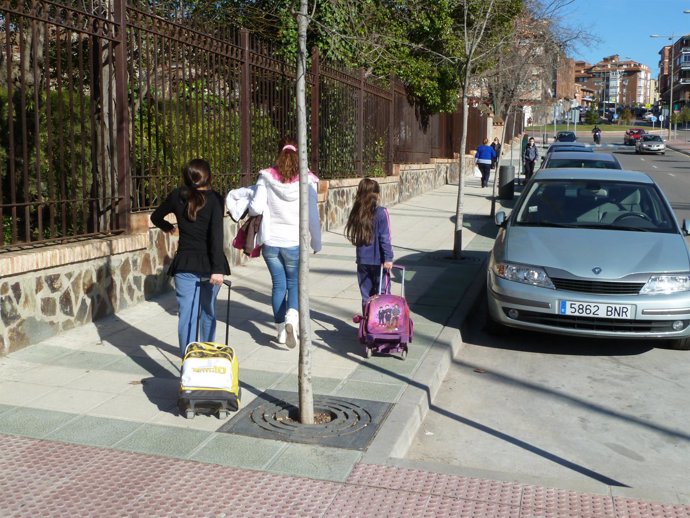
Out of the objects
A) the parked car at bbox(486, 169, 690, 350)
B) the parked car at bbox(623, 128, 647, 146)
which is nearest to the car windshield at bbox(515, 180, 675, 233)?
the parked car at bbox(486, 169, 690, 350)

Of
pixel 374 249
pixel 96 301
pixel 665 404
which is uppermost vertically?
pixel 374 249

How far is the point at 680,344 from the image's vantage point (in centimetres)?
722

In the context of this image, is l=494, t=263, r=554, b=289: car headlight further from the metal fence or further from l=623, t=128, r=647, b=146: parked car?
l=623, t=128, r=647, b=146: parked car

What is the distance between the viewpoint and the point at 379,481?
13.5 feet

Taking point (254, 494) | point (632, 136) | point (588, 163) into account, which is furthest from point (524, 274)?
point (632, 136)

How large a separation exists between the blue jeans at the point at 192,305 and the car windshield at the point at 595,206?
3.65 meters

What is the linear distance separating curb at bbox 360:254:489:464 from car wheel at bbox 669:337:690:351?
1883mm

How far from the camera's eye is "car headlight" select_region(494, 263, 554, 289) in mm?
6925

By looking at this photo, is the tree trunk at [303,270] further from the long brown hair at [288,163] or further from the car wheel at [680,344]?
the car wheel at [680,344]

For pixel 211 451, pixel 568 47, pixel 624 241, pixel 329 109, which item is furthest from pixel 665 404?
pixel 568 47

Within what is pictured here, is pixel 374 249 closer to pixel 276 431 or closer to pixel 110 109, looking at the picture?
pixel 276 431

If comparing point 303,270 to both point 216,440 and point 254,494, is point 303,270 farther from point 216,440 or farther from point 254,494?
point 254,494

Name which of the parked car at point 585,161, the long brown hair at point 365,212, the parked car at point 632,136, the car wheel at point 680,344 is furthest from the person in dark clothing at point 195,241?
the parked car at point 632,136

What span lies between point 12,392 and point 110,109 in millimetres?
3505
